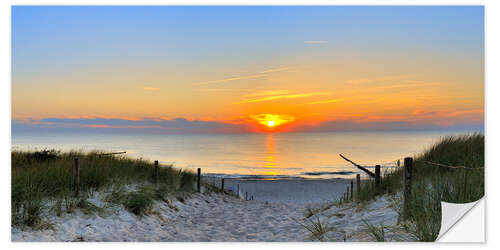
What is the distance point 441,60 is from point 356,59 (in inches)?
60.1

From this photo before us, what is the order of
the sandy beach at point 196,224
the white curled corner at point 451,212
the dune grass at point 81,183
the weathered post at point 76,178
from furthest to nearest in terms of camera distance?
1. the weathered post at point 76,178
2. the sandy beach at point 196,224
3. the dune grass at point 81,183
4. the white curled corner at point 451,212

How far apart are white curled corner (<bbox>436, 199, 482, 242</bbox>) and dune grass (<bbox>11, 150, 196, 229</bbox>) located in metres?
Result: 5.68

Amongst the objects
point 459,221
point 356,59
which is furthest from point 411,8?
point 459,221

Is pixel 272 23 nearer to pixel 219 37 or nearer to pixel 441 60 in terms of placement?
pixel 219 37

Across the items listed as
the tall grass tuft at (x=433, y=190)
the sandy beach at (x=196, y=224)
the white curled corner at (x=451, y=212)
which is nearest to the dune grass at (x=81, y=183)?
the sandy beach at (x=196, y=224)

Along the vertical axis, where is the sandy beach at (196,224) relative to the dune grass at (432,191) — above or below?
below

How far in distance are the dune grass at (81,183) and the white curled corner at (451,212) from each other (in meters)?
5.68

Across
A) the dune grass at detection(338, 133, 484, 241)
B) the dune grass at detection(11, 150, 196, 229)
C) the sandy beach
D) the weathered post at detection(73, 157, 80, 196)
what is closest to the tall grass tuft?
the dune grass at detection(338, 133, 484, 241)

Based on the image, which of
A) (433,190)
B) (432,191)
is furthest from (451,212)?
(433,190)

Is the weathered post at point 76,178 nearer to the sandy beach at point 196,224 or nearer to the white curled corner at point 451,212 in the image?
the sandy beach at point 196,224

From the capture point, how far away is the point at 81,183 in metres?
7.88

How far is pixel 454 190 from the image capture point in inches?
219

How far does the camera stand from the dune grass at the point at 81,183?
5812mm

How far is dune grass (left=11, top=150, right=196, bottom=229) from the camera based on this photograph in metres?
5.81
